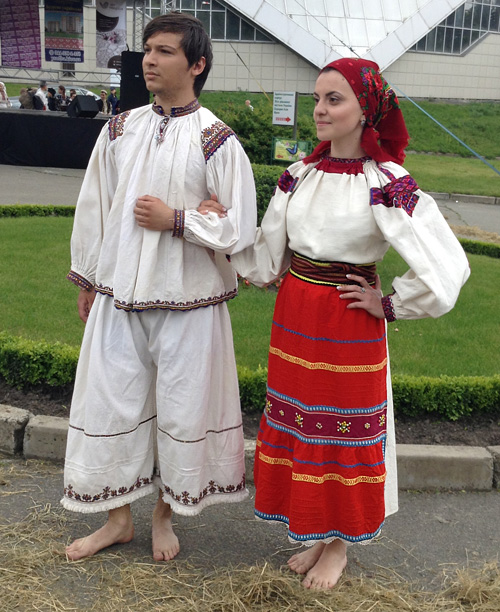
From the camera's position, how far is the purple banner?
18141 millimetres

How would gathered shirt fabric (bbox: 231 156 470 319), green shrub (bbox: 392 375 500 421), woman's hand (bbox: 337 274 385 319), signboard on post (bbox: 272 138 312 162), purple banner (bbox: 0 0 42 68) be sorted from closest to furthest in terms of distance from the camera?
1. gathered shirt fabric (bbox: 231 156 470 319)
2. woman's hand (bbox: 337 274 385 319)
3. green shrub (bbox: 392 375 500 421)
4. signboard on post (bbox: 272 138 312 162)
5. purple banner (bbox: 0 0 42 68)

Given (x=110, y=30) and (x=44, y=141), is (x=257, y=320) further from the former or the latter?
(x=110, y=30)

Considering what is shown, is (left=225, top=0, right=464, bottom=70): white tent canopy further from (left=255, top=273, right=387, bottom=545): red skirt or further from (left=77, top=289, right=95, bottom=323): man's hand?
(left=255, top=273, right=387, bottom=545): red skirt

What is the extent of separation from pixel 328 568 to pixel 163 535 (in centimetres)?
71

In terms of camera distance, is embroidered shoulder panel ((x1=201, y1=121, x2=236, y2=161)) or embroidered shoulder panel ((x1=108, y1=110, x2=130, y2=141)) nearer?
embroidered shoulder panel ((x1=201, y1=121, x2=236, y2=161))

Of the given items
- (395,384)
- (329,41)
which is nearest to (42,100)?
(329,41)

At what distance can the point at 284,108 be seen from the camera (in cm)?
1199

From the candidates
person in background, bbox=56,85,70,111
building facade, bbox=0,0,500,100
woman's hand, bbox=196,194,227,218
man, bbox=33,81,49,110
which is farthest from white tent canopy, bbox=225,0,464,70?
woman's hand, bbox=196,194,227,218

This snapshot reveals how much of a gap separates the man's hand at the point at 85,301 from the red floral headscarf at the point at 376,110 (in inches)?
50.9

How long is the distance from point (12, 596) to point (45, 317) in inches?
119

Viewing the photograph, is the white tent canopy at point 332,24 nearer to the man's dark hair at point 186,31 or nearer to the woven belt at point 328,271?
the man's dark hair at point 186,31

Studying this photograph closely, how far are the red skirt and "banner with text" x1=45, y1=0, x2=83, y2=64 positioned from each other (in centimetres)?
1866

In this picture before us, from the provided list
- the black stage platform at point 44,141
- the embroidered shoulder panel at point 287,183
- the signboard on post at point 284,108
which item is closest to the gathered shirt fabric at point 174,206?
the embroidered shoulder panel at point 287,183

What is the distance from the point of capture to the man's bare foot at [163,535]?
3201 millimetres
